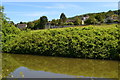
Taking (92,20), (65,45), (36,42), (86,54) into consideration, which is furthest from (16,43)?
(92,20)

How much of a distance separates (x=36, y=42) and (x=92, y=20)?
30.2 m

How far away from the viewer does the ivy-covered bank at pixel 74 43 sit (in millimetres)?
10523

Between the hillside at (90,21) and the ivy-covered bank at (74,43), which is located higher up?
the hillside at (90,21)

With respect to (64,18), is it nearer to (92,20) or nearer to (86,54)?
(92,20)

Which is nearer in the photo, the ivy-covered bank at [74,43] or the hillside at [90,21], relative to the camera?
the ivy-covered bank at [74,43]

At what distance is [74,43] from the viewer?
36.9 feet

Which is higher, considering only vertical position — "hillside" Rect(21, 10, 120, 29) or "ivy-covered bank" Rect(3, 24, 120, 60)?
"hillside" Rect(21, 10, 120, 29)

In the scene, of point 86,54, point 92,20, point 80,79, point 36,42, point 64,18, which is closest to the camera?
point 80,79

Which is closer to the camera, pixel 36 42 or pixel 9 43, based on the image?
pixel 36 42

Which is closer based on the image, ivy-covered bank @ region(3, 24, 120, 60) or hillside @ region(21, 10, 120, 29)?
ivy-covered bank @ region(3, 24, 120, 60)

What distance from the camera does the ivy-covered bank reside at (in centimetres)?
1052

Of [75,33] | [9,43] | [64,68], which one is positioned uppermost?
[75,33]

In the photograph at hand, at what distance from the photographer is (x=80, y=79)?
671cm

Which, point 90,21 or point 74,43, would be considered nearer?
point 74,43
